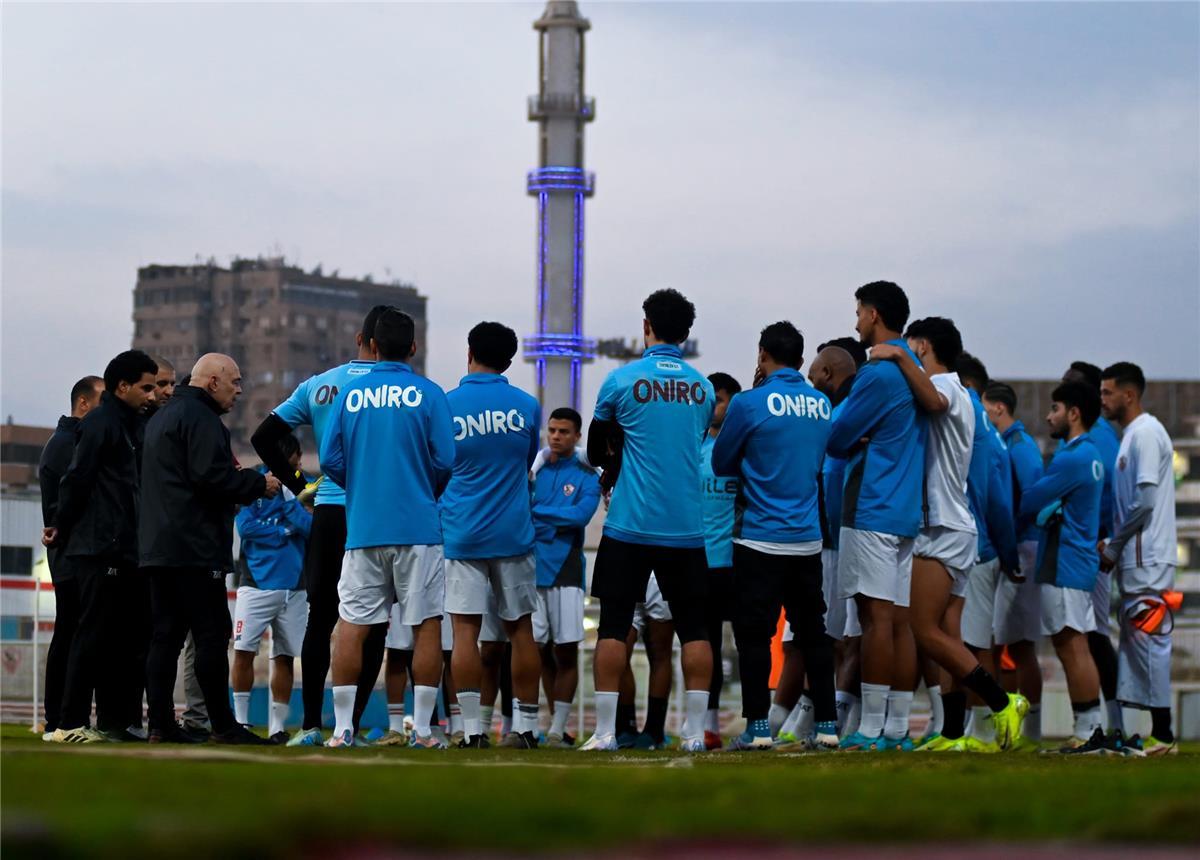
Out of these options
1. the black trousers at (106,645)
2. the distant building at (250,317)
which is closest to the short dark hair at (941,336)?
the black trousers at (106,645)

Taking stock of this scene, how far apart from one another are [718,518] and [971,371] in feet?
5.82

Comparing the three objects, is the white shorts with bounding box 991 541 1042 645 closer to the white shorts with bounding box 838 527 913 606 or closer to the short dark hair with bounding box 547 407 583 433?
the white shorts with bounding box 838 527 913 606

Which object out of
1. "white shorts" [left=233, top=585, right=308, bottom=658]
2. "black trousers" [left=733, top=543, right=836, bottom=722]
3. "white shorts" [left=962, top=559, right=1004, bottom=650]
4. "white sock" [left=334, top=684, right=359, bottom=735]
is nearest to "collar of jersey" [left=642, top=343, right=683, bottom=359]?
"black trousers" [left=733, top=543, right=836, bottom=722]

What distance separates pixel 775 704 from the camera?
10.1 meters

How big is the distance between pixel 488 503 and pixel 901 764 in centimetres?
315

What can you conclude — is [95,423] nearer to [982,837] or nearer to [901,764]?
[901,764]

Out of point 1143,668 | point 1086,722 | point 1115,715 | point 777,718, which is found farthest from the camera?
point 1115,715

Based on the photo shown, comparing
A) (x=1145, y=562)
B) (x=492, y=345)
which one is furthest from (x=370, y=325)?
(x=1145, y=562)

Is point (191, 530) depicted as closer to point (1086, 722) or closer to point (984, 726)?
point (984, 726)

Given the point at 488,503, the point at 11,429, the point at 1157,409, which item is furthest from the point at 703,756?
the point at 11,429

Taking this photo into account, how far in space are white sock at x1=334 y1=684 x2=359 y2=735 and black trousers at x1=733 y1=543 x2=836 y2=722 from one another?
1880 millimetres

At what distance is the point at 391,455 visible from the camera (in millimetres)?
8188

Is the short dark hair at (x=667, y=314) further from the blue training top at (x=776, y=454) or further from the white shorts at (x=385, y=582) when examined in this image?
the white shorts at (x=385, y=582)

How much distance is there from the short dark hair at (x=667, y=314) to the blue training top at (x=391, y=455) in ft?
3.77
